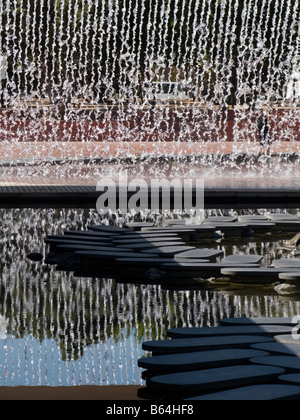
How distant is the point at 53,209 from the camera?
12.5 meters

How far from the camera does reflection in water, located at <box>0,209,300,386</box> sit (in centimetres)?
518

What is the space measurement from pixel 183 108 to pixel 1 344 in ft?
77.4

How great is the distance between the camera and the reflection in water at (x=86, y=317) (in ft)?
17.0

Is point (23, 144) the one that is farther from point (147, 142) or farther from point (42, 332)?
point (42, 332)

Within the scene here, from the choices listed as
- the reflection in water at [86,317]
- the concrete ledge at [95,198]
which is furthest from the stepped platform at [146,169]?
the reflection in water at [86,317]

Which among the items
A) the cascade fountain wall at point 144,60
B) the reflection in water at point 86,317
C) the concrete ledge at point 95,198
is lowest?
the reflection in water at point 86,317

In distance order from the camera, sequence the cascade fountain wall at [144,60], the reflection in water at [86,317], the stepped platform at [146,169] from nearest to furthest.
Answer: the reflection in water at [86,317] < the stepped platform at [146,169] < the cascade fountain wall at [144,60]

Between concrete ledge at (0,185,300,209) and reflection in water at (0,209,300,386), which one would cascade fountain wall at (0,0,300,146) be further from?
reflection in water at (0,209,300,386)
